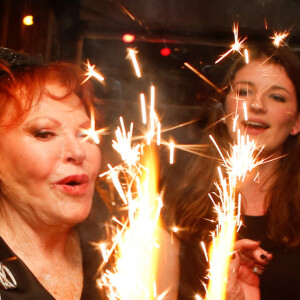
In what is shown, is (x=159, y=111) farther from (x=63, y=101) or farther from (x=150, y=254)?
(x=150, y=254)

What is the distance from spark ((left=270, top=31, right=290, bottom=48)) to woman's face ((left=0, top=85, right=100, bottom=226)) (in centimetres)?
63

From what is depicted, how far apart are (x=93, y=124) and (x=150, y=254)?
44cm

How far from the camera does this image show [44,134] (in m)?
1.11

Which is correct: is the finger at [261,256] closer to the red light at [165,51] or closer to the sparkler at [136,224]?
the sparkler at [136,224]

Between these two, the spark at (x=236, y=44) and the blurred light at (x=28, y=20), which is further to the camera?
the blurred light at (x=28, y=20)

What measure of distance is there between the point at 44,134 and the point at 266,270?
0.74 metres

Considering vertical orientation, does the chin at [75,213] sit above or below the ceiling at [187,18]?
below

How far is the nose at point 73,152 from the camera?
111 cm

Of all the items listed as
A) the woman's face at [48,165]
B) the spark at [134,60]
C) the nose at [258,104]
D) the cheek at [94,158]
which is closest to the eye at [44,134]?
the woman's face at [48,165]

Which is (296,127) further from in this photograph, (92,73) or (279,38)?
(92,73)

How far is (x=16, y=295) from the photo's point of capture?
3.47 ft

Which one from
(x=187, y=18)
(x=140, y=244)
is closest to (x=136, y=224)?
(x=140, y=244)

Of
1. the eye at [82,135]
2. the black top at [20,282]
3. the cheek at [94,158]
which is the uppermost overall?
the eye at [82,135]

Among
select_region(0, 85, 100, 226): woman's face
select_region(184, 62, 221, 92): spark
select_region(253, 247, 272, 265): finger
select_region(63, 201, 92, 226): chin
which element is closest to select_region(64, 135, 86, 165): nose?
select_region(0, 85, 100, 226): woman's face
